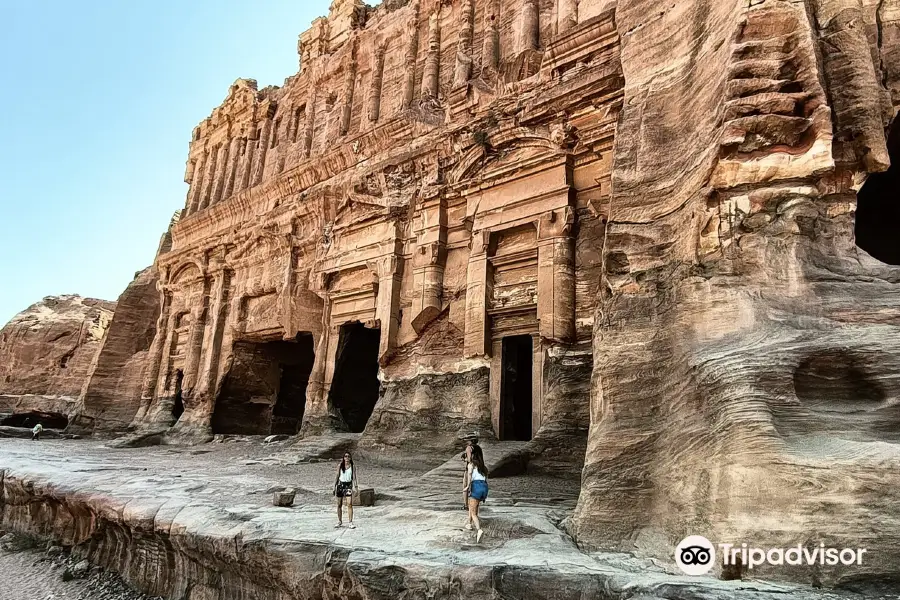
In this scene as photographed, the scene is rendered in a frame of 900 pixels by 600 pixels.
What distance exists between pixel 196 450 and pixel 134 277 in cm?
1211

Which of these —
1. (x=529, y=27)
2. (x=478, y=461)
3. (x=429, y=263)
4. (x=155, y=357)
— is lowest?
(x=478, y=461)

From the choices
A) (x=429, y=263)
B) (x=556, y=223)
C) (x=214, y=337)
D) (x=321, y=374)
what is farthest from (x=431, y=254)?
(x=214, y=337)

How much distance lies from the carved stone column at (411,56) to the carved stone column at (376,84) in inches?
46.8

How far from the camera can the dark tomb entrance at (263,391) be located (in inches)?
659

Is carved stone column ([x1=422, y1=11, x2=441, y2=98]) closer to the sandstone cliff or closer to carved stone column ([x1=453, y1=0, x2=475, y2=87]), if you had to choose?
carved stone column ([x1=453, y1=0, x2=475, y2=87])

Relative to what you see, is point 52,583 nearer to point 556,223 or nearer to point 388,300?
point 388,300

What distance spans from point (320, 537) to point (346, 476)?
0.75m

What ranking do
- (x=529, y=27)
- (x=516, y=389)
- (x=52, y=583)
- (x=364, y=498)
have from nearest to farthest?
(x=52, y=583), (x=364, y=498), (x=516, y=389), (x=529, y=27)

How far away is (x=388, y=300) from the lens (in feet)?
40.2

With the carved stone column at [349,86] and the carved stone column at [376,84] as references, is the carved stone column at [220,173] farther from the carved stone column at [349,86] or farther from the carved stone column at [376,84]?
the carved stone column at [376,84]

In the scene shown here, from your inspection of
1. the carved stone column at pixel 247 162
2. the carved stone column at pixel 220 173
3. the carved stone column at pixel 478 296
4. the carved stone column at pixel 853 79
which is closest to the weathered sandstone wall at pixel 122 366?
the carved stone column at pixel 220 173

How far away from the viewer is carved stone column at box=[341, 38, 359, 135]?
1631cm

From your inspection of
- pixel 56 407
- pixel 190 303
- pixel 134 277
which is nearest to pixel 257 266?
pixel 190 303

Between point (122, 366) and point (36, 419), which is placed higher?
point (122, 366)
